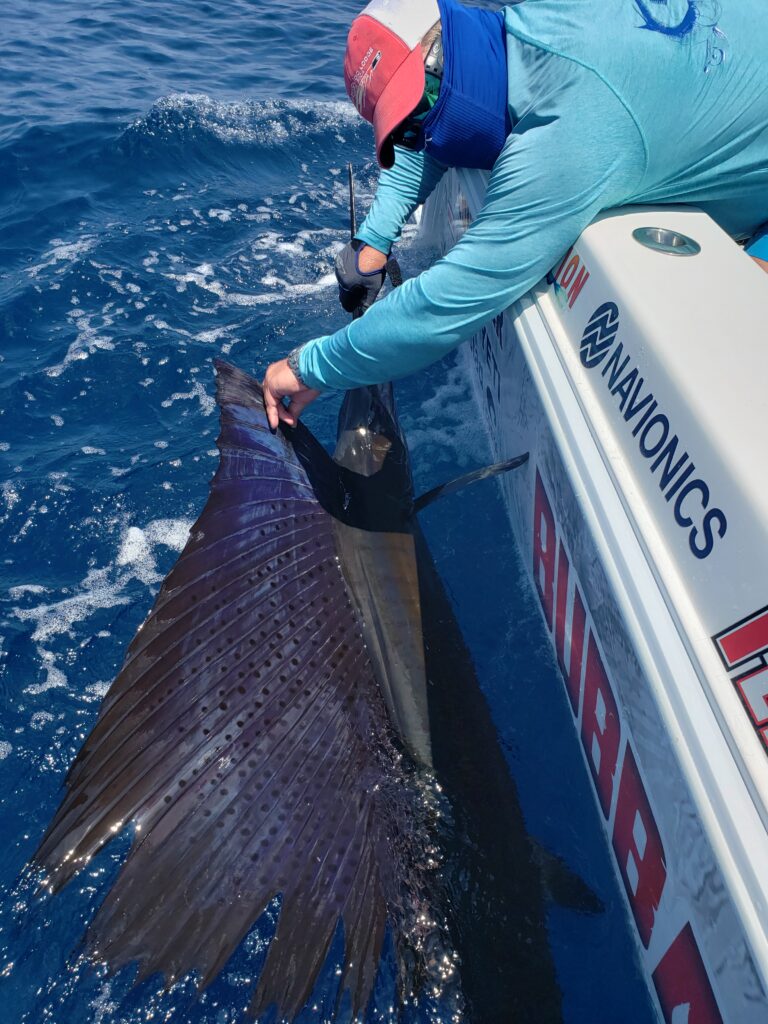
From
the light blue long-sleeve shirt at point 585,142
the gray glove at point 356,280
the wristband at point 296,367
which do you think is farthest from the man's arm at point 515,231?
the gray glove at point 356,280

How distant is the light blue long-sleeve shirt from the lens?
5.40 ft

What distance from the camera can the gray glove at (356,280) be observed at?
2.81m

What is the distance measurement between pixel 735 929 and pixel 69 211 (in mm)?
4716

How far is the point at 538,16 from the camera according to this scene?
1.76m

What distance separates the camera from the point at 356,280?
9.24 feet

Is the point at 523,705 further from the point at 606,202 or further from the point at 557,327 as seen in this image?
the point at 606,202

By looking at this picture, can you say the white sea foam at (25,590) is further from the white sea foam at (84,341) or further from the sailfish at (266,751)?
the white sea foam at (84,341)

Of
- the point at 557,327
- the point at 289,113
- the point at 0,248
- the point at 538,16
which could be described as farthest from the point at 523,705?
the point at 289,113

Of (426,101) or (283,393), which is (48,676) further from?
(426,101)

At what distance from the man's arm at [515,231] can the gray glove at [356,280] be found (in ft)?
2.85

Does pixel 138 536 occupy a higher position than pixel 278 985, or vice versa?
pixel 138 536

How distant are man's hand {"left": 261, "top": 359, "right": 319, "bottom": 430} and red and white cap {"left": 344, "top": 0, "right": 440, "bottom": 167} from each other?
0.60 m

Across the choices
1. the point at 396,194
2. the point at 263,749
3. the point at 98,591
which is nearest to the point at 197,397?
the point at 98,591

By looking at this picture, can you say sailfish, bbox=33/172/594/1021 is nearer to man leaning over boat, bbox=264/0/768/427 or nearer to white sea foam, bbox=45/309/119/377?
man leaning over boat, bbox=264/0/768/427
